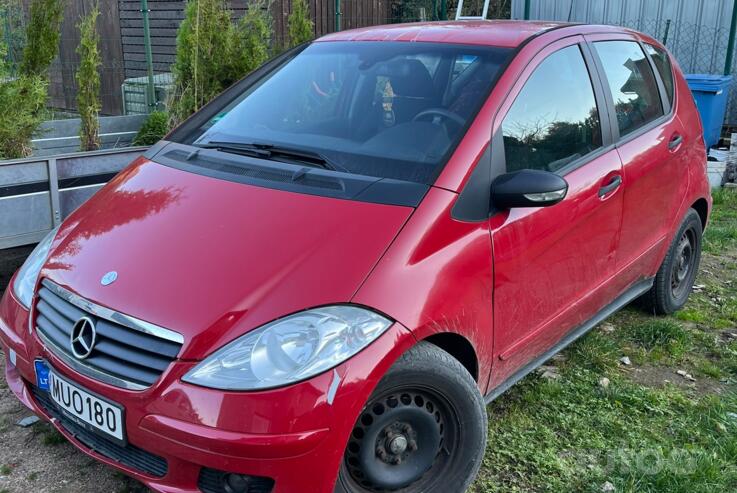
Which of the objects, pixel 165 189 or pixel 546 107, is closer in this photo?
pixel 165 189

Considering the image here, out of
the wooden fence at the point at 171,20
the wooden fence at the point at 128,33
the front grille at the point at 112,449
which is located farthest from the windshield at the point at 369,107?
the wooden fence at the point at 128,33

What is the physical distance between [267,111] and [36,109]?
8.81ft

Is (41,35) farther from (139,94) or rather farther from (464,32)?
(464,32)

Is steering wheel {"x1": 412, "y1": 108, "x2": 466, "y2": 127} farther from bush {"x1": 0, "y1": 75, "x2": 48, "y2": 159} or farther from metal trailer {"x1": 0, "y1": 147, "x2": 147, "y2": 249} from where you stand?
bush {"x1": 0, "y1": 75, "x2": 48, "y2": 159}

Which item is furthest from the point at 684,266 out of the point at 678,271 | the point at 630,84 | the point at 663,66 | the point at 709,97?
the point at 709,97

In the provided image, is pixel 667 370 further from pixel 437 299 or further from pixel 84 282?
pixel 84 282

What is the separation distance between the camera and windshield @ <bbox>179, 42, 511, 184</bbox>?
2.78m

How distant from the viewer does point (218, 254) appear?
7.89ft

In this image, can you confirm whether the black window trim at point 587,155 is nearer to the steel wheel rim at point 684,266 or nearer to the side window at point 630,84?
the side window at point 630,84

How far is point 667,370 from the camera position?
385cm

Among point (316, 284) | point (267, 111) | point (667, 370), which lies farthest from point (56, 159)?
point (667, 370)

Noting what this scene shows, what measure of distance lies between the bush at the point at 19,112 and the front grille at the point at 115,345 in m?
2.82

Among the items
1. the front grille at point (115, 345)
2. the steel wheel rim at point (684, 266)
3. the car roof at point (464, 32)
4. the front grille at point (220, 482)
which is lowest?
the steel wheel rim at point (684, 266)

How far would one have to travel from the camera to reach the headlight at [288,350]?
2082 mm
